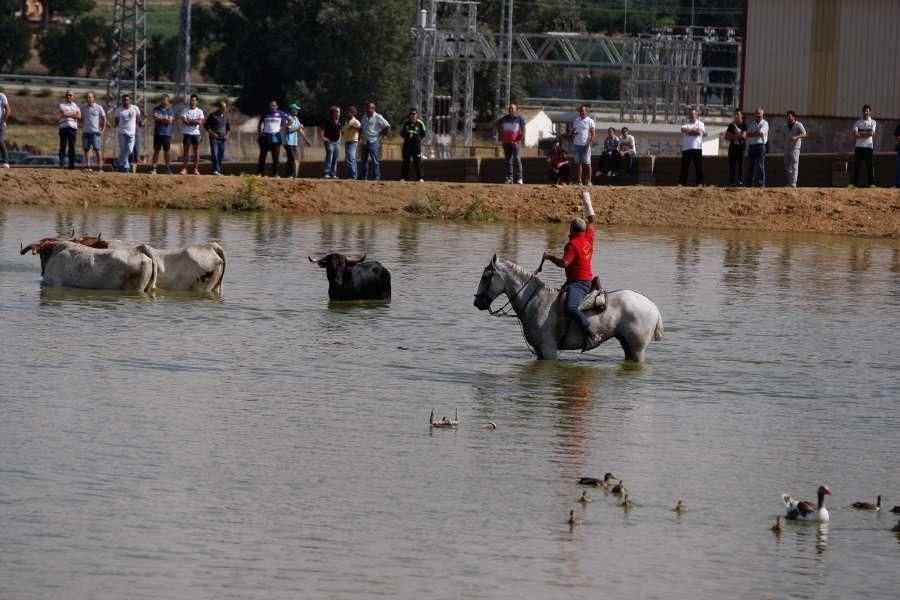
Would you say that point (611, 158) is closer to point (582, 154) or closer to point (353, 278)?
point (582, 154)

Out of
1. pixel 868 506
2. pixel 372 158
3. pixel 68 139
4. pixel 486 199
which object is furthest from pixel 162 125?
pixel 868 506

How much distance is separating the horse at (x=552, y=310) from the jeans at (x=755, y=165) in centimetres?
2041

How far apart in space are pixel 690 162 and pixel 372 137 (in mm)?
7443

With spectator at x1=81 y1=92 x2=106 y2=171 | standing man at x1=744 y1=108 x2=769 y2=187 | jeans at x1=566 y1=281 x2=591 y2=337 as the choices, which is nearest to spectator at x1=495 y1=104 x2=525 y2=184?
standing man at x1=744 y1=108 x2=769 y2=187

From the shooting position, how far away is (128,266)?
81.5 ft

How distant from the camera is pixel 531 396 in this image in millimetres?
18703

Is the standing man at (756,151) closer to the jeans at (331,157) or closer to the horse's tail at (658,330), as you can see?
the jeans at (331,157)

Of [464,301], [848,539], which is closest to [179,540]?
[848,539]

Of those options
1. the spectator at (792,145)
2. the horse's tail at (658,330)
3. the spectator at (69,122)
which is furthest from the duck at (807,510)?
the spectator at (69,122)

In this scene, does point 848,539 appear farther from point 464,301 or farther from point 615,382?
point 464,301

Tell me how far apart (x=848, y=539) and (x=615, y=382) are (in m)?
6.20

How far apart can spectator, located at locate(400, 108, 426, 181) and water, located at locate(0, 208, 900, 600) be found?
12.5 meters

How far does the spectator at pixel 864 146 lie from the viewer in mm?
38938

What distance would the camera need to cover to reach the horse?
65.6ft
